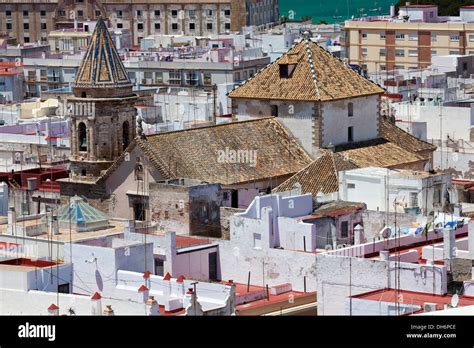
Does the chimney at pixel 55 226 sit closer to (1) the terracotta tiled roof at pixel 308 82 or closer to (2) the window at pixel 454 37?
(1) the terracotta tiled roof at pixel 308 82

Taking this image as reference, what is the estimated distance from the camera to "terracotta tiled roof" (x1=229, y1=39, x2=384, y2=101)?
5906 cm

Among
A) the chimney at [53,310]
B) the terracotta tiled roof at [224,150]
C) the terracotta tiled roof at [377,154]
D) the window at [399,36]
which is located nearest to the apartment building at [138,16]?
the window at [399,36]

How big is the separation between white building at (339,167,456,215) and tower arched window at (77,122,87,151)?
26.6 feet

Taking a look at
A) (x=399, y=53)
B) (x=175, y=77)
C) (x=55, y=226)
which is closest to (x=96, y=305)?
(x=55, y=226)

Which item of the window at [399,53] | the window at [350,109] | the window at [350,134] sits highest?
the window at [350,109]

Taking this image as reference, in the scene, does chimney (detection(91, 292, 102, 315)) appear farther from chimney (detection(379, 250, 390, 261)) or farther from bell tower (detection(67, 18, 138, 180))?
bell tower (detection(67, 18, 138, 180))

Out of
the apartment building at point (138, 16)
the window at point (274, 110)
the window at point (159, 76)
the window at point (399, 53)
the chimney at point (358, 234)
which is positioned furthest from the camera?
the apartment building at point (138, 16)

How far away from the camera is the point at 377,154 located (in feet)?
196

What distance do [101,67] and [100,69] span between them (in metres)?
0.07

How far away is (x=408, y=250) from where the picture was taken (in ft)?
150

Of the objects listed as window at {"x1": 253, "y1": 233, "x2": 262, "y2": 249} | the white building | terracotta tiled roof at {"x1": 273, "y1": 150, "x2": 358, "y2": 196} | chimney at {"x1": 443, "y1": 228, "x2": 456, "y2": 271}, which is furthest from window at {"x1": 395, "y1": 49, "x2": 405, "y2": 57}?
chimney at {"x1": 443, "y1": 228, "x2": 456, "y2": 271}

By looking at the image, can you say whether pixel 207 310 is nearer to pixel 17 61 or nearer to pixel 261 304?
pixel 261 304

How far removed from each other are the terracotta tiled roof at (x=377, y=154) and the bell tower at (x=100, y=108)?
6.83 m

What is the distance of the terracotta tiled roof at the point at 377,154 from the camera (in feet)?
192
